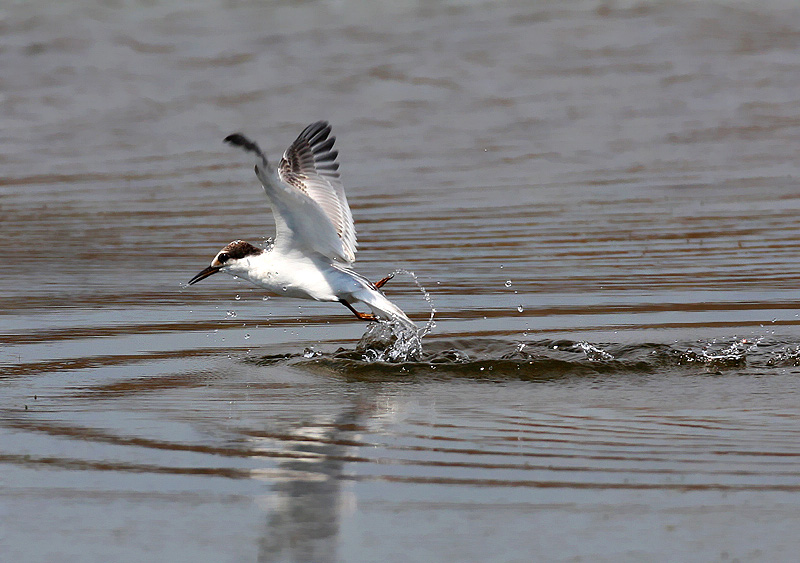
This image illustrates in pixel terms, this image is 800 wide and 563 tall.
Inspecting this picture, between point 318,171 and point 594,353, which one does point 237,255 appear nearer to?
point 318,171

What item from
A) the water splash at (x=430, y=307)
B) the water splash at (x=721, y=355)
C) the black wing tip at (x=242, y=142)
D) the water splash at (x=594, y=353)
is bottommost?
the water splash at (x=721, y=355)

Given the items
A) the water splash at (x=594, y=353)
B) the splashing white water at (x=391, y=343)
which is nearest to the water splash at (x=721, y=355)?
the water splash at (x=594, y=353)

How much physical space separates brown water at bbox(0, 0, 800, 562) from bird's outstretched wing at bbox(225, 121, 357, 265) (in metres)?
0.77

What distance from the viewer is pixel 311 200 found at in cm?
1006

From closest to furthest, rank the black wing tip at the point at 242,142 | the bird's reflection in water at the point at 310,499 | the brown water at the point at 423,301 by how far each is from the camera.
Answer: the bird's reflection in water at the point at 310,499 < the brown water at the point at 423,301 < the black wing tip at the point at 242,142

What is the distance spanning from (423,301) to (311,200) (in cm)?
294

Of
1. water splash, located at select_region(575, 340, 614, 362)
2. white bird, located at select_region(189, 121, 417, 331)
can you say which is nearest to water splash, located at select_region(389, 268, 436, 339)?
white bird, located at select_region(189, 121, 417, 331)

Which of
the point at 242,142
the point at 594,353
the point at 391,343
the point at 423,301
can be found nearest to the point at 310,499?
the point at 242,142

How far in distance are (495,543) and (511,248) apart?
8.97 meters

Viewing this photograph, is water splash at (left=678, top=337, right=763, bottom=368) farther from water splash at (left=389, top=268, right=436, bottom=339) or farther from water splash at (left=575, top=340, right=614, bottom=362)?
water splash at (left=389, top=268, right=436, bottom=339)

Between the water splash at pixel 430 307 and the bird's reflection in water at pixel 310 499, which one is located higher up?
the bird's reflection in water at pixel 310 499

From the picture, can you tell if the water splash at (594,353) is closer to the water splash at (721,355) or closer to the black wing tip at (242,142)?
the water splash at (721,355)

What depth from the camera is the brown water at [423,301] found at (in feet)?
21.5

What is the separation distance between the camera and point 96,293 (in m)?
13.5
